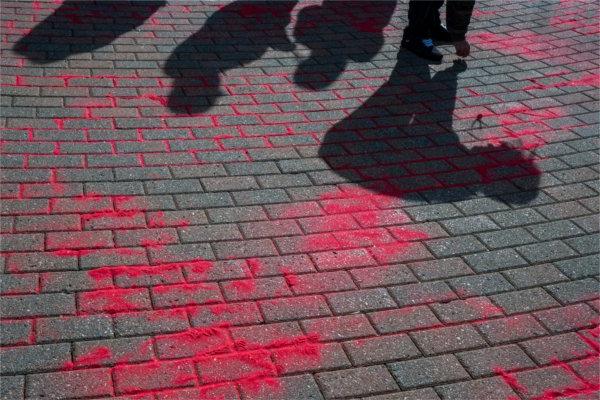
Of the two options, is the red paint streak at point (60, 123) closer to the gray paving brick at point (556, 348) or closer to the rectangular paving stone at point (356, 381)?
the rectangular paving stone at point (356, 381)

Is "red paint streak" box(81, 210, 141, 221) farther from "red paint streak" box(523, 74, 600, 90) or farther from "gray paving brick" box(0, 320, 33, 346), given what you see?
"red paint streak" box(523, 74, 600, 90)

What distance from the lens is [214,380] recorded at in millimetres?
3176

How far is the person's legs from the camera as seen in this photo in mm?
6703

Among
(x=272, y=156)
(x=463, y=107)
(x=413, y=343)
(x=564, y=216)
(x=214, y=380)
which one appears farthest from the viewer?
(x=463, y=107)

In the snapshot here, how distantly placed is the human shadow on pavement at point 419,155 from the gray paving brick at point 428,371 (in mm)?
1482

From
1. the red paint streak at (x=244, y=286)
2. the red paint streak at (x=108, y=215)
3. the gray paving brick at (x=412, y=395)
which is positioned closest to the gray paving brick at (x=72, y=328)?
the red paint streak at (x=244, y=286)

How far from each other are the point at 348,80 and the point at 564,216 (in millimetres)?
2395

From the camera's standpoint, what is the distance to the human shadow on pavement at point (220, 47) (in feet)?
19.1

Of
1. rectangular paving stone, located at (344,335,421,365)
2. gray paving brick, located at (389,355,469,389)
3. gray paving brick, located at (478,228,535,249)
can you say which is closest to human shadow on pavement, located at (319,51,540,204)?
gray paving brick, located at (478,228,535,249)

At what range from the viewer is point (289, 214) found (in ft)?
14.4

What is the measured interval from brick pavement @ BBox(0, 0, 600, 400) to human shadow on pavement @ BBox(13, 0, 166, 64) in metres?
0.03

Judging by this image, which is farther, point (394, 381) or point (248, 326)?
point (248, 326)

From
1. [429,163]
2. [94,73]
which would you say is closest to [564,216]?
[429,163]

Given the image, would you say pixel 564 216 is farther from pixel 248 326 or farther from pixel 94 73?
pixel 94 73
